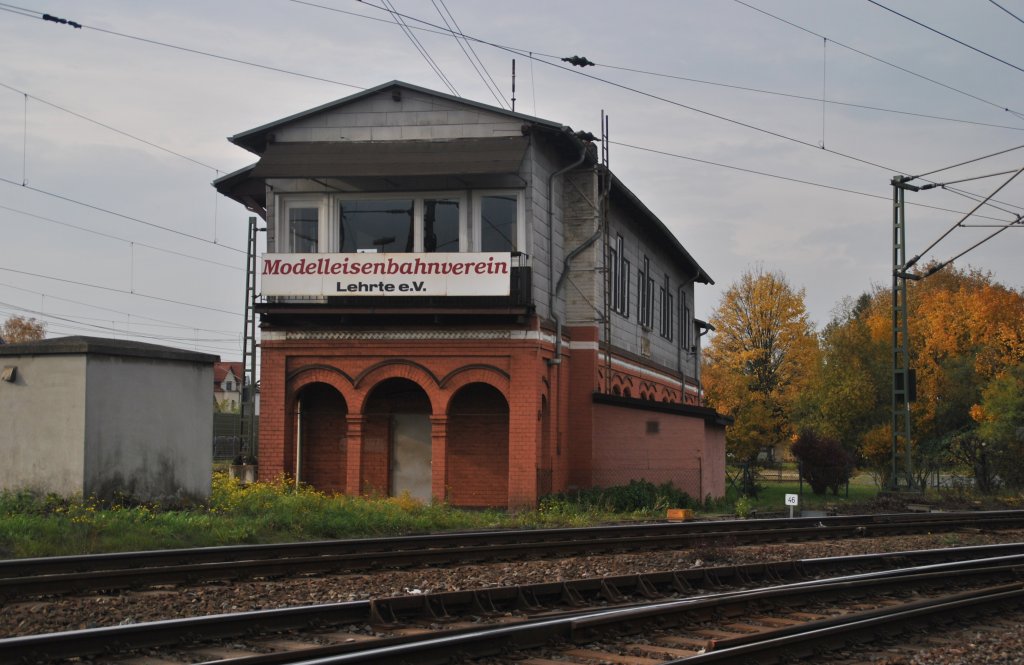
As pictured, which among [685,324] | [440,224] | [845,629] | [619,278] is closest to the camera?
[845,629]

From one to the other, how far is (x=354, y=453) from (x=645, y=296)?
53.0 feet

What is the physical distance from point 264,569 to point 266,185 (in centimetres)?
1594

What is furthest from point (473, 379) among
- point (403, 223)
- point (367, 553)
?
point (367, 553)

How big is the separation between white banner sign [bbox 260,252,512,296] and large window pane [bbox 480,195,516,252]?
1029 mm

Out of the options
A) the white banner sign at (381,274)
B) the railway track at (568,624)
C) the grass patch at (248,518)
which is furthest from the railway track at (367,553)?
the white banner sign at (381,274)

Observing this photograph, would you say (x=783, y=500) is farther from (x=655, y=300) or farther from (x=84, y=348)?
(x=84, y=348)

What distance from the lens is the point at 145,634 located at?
8.70 m

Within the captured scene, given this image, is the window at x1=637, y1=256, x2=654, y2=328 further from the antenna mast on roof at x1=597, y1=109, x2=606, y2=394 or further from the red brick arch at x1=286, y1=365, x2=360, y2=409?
the red brick arch at x1=286, y1=365, x2=360, y2=409

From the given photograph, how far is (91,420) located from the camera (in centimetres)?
1788

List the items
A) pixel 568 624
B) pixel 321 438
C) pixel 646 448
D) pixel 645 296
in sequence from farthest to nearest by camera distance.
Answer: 1. pixel 645 296
2. pixel 646 448
3. pixel 321 438
4. pixel 568 624

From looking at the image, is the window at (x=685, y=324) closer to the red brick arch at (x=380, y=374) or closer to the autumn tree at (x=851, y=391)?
the autumn tree at (x=851, y=391)

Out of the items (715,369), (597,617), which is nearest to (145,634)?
(597,617)

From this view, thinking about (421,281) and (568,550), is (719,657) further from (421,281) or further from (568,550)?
(421,281)

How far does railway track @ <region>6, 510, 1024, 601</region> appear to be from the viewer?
37.7 ft
